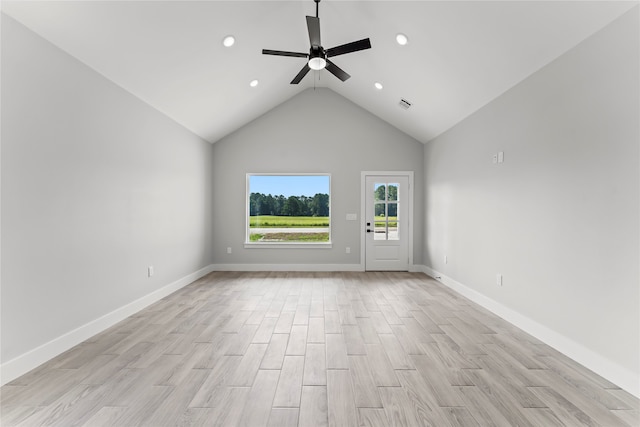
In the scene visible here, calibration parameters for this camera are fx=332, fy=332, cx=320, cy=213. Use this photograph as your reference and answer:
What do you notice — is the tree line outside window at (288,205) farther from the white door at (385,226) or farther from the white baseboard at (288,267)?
the white baseboard at (288,267)

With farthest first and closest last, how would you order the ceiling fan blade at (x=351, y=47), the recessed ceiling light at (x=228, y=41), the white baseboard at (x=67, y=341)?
1. the recessed ceiling light at (x=228, y=41)
2. the ceiling fan blade at (x=351, y=47)
3. the white baseboard at (x=67, y=341)

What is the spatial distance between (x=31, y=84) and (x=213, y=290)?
131 inches

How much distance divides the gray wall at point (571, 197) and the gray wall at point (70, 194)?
424 cm

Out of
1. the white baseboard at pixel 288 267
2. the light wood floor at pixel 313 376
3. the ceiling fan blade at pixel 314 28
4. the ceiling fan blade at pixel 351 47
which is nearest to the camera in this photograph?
the light wood floor at pixel 313 376

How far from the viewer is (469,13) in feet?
9.71

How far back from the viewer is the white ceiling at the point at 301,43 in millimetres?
2643

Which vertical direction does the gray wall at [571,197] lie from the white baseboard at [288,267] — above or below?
above

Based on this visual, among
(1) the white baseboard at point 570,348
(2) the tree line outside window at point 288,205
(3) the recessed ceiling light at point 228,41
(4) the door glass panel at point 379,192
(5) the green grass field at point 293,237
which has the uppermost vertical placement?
(3) the recessed ceiling light at point 228,41

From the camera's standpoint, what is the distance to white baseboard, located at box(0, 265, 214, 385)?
2.32 meters

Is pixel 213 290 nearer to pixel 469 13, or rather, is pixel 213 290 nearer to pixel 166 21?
pixel 166 21

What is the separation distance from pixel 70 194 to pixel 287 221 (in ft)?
14.0

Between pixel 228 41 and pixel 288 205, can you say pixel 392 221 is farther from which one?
pixel 228 41

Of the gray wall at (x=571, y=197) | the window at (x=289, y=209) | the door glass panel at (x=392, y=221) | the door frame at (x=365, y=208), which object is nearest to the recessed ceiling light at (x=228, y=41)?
the window at (x=289, y=209)

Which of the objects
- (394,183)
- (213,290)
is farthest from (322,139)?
(213,290)
